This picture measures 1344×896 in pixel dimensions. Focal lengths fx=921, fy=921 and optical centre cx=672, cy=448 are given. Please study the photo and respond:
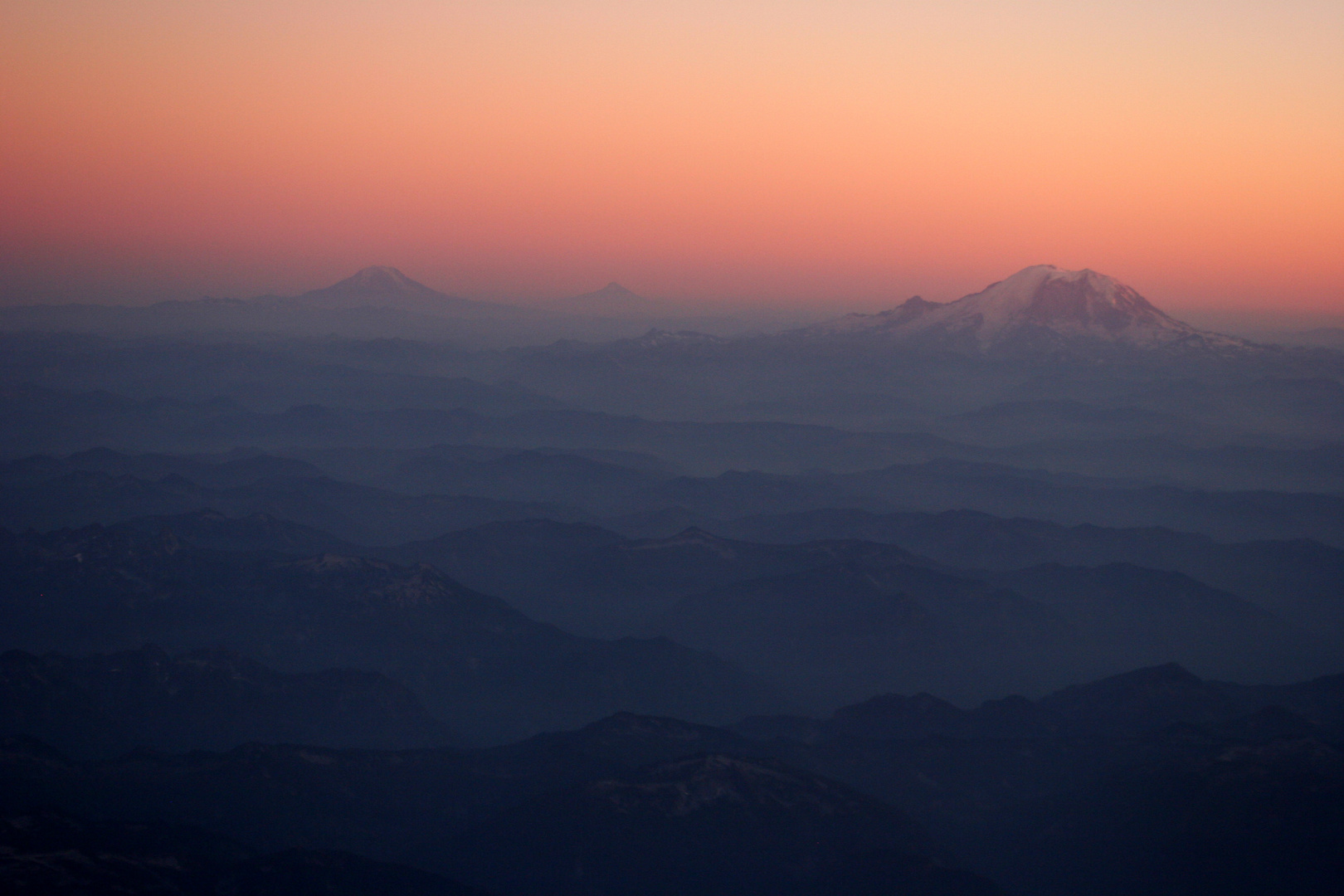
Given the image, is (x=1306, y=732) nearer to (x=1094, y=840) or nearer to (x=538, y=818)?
(x=1094, y=840)

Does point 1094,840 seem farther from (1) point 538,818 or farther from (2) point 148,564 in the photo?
(2) point 148,564

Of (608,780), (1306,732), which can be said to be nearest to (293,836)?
(608,780)

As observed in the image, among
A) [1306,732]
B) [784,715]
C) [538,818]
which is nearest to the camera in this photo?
[538,818]

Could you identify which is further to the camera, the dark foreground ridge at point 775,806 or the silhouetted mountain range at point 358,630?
the silhouetted mountain range at point 358,630

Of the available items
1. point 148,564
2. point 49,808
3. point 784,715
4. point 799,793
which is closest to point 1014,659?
point 784,715

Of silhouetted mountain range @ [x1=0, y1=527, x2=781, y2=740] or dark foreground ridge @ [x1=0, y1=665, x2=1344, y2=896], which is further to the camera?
silhouetted mountain range @ [x1=0, y1=527, x2=781, y2=740]

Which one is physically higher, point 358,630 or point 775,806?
point 775,806

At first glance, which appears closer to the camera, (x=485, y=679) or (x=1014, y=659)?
(x=485, y=679)

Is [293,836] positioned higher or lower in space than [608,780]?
lower

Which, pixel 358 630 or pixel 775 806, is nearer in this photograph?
pixel 775 806

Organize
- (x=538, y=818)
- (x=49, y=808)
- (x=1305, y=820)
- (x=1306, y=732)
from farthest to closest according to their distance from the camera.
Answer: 1. (x=1306, y=732)
2. (x=538, y=818)
3. (x=1305, y=820)
4. (x=49, y=808)
